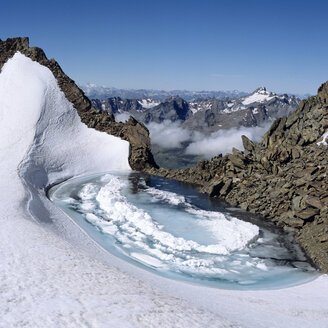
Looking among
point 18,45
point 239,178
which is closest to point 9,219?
point 239,178

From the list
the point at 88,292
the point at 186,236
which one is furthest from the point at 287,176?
the point at 88,292

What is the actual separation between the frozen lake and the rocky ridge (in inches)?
83.6

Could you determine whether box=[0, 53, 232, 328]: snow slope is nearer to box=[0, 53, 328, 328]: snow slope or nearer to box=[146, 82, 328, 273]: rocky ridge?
box=[0, 53, 328, 328]: snow slope

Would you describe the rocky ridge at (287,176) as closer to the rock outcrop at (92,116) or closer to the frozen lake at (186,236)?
the frozen lake at (186,236)

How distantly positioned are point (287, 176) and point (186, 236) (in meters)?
18.7

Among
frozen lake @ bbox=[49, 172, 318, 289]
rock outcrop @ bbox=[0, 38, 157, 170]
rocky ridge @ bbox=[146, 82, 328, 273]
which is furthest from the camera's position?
rock outcrop @ bbox=[0, 38, 157, 170]

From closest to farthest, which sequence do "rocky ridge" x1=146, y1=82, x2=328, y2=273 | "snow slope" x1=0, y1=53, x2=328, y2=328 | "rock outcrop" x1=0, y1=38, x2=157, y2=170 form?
1. "snow slope" x1=0, y1=53, x2=328, y2=328
2. "rocky ridge" x1=146, y1=82, x2=328, y2=273
3. "rock outcrop" x1=0, y1=38, x2=157, y2=170

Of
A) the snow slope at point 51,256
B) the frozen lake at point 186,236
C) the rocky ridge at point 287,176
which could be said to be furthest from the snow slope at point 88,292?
the rocky ridge at point 287,176

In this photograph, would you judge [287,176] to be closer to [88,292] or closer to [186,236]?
[186,236]

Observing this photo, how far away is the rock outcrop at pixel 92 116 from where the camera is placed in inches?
2630

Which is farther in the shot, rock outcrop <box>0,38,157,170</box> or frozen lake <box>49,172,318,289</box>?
rock outcrop <box>0,38,157,170</box>

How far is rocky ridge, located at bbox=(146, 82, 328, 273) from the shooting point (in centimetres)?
3481

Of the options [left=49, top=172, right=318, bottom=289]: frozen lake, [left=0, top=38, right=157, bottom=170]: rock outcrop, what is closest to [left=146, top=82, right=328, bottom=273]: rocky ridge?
[left=49, top=172, right=318, bottom=289]: frozen lake

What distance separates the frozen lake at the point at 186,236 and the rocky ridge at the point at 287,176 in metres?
2.12
